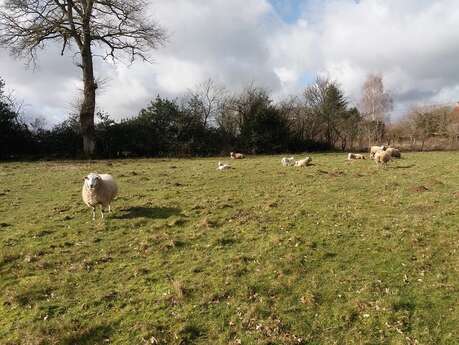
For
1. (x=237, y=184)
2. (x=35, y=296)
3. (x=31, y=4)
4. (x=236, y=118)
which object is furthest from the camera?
(x=236, y=118)

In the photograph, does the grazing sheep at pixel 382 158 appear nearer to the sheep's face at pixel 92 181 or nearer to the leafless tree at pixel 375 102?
the sheep's face at pixel 92 181

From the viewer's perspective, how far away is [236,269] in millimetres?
8734

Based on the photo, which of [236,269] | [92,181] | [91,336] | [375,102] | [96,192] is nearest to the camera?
[91,336]

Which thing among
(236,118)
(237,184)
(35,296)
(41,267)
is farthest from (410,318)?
(236,118)

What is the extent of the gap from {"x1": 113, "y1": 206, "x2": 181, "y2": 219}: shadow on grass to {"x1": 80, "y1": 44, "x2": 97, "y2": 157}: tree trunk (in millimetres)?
23488

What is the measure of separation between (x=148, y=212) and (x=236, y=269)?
555 cm

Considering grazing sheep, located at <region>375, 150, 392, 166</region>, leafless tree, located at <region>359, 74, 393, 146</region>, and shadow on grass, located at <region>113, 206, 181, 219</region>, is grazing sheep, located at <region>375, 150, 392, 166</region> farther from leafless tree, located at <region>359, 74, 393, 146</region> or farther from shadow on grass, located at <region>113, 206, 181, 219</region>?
leafless tree, located at <region>359, 74, 393, 146</region>

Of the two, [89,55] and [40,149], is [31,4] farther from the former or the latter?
[40,149]

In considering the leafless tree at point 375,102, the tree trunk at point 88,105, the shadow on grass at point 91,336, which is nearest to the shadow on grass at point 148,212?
the shadow on grass at point 91,336

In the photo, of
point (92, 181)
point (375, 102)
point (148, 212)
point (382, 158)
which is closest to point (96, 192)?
point (92, 181)

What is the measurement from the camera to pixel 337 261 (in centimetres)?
905

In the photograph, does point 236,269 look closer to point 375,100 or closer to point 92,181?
point 92,181

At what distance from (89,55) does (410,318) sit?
3472cm

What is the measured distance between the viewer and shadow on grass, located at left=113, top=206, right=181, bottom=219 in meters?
13.0
